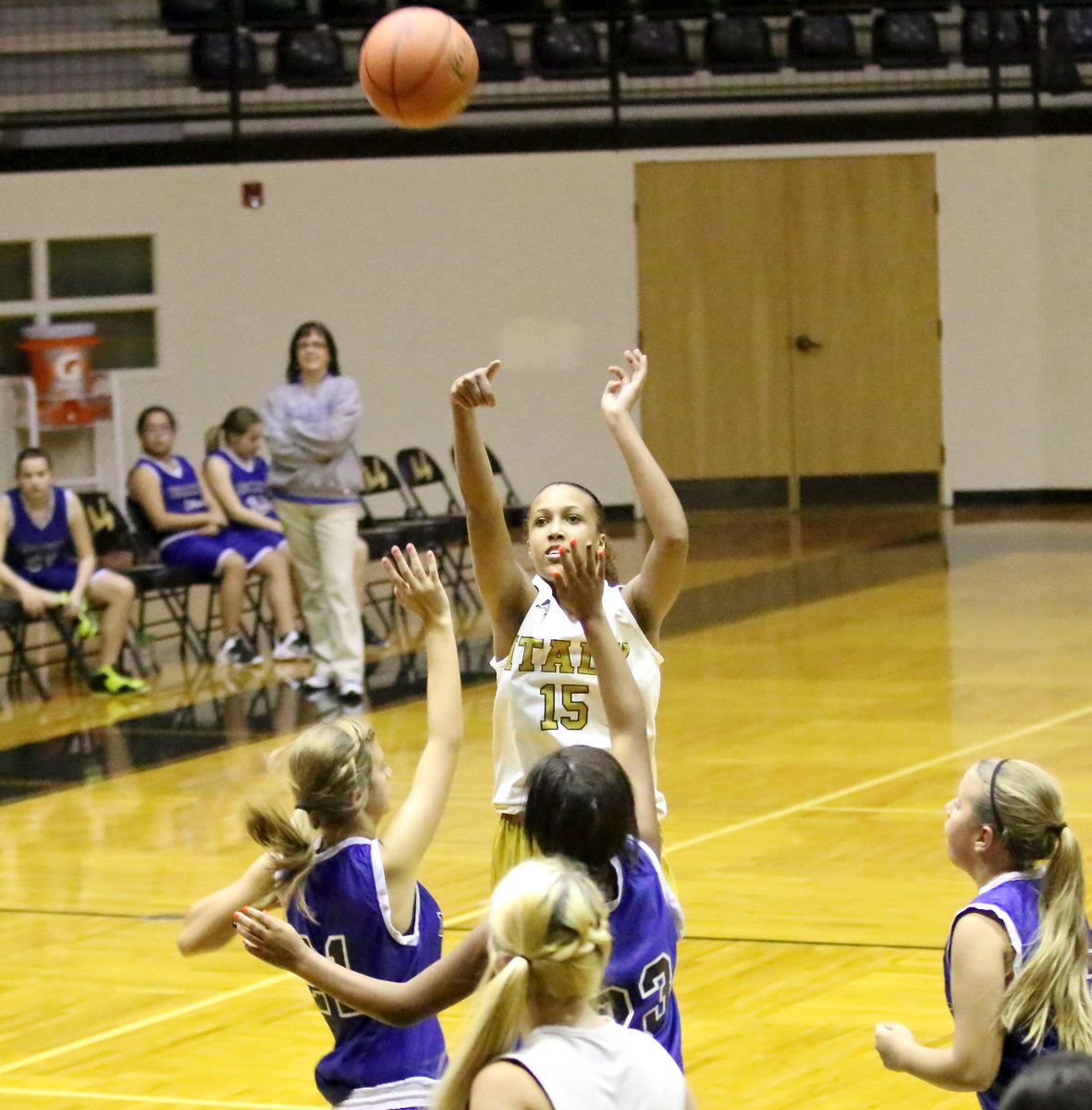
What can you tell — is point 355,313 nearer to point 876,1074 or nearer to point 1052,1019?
point 876,1074

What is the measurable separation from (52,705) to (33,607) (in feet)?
1.73

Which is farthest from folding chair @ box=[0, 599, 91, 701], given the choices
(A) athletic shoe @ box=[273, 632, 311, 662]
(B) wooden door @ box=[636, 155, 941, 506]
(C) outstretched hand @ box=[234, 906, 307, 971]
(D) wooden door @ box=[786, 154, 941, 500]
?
(D) wooden door @ box=[786, 154, 941, 500]

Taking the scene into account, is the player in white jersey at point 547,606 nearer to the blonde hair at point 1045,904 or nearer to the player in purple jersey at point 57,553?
the blonde hair at point 1045,904

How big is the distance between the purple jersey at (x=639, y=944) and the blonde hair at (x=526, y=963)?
444 millimetres

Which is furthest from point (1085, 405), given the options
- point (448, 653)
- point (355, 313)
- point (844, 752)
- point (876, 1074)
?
point (448, 653)

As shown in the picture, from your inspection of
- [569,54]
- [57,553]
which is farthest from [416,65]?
[569,54]

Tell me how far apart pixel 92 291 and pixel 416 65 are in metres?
9.59

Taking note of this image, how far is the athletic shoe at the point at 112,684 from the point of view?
973 centimetres

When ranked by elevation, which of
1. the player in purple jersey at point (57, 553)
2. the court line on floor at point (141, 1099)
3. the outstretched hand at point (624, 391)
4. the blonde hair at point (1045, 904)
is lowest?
the court line on floor at point (141, 1099)

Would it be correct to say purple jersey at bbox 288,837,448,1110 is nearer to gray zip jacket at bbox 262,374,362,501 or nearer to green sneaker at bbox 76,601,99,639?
gray zip jacket at bbox 262,374,362,501

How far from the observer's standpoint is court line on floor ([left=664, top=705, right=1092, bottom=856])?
21.4 ft

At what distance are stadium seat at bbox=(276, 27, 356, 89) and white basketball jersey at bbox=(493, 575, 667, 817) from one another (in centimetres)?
1294

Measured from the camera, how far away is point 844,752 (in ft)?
25.4

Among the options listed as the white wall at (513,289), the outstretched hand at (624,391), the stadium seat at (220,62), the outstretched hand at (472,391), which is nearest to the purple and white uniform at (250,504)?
the white wall at (513,289)
